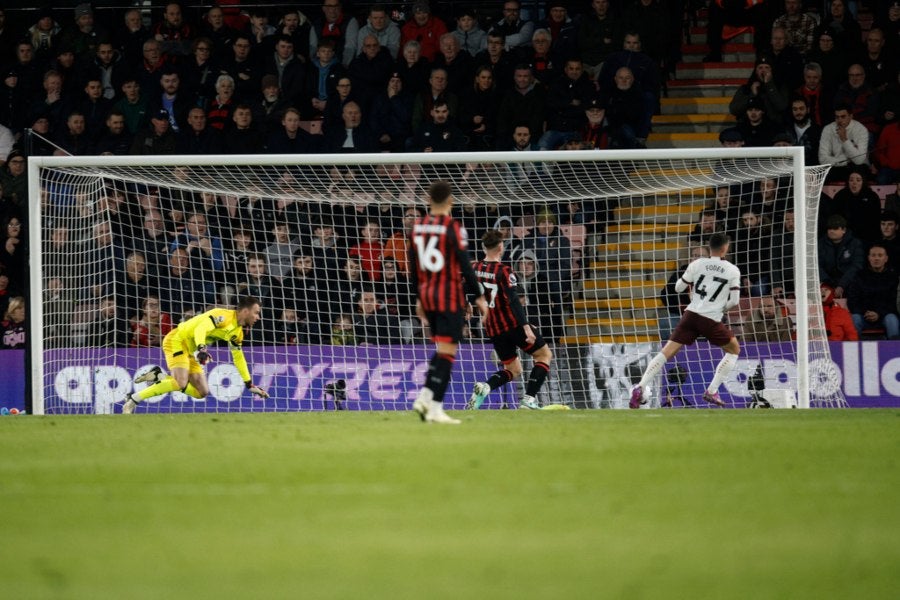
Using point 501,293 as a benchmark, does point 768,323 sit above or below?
below

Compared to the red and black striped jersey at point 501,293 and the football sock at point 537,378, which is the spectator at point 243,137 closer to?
the red and black striped jersey at point 501,293

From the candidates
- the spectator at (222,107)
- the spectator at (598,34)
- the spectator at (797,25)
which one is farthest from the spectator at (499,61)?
the spectator at (797,25)

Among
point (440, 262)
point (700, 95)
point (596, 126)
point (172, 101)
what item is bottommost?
point (440, 262)

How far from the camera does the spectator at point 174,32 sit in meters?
19.2

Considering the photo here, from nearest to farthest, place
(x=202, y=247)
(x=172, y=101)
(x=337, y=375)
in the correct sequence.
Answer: (x=337, y=375) → (x=202, y=247) → (x=172, y=101)

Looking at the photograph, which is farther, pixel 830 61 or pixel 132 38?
pixel 132 38

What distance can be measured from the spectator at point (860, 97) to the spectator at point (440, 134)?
5237 millimetres

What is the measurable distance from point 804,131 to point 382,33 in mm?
6169

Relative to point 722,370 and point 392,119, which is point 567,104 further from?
point 722,370

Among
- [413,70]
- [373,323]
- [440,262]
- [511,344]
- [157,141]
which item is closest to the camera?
[440,262]

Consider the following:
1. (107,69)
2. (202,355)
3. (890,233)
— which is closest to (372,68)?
(107,69)

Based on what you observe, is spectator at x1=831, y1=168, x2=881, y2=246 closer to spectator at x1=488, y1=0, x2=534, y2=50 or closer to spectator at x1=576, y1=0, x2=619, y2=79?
spectator at x1=576, y1=0, x2=619, y2=79

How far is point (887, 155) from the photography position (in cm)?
1734

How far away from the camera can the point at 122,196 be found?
1720 centimetres
